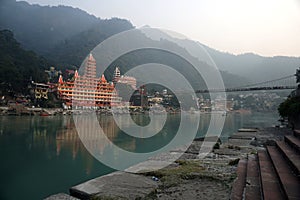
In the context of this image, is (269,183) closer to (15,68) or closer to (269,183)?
(269,183)

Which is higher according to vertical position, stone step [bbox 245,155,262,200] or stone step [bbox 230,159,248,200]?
stone step [bbox 245,155,262,200]

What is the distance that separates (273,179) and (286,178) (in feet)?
0.58

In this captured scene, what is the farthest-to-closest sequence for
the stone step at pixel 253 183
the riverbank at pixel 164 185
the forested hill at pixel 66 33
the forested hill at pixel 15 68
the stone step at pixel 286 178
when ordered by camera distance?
1. the forested hill at pixel 66 33
2. the forested hill at pixel 15 68
3. the riverbank at pixel 164 185
4. the stone step at pixel 253 183
5. the stone step at pixel 286 178

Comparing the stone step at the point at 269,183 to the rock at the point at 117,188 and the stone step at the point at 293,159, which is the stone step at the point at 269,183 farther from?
the rock at the point at 117,188

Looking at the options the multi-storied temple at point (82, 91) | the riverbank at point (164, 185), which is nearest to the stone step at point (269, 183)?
the riverbank at point (164, 185)

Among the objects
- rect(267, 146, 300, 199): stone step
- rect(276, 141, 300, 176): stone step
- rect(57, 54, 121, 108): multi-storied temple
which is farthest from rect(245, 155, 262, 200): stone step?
rect(57, 54, 121, 108): multi-storied temple

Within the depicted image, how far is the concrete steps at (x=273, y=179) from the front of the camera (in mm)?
1911

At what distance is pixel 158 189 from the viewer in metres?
2.60

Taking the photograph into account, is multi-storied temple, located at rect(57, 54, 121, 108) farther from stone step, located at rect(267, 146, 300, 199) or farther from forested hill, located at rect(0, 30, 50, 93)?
stone step, located at rect(267, 146, 300, 199)

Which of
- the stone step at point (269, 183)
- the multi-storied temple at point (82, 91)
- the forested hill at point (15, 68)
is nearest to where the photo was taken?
the stone step at point (269, 183)

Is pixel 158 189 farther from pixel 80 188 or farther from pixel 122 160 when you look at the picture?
pixel 122 160

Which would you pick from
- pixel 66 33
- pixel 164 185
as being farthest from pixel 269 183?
pixel 66 33

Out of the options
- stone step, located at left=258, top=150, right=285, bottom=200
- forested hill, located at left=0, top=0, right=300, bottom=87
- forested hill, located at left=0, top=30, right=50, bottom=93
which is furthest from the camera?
forested hill, located at left=0, top=0, right=300, bottom=87

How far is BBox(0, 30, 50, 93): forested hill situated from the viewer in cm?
2595
